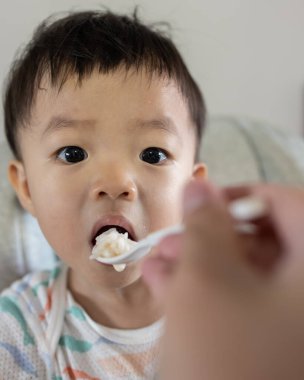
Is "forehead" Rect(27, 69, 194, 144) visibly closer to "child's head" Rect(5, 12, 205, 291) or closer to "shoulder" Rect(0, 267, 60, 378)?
"child's head" Rect(5, 12, 205, 291)

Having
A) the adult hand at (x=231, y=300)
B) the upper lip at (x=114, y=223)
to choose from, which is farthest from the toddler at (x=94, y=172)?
the adult hand at (x=231, y=300)

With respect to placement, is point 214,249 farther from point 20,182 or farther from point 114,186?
point 20,182

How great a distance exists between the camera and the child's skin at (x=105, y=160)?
77 centimetres

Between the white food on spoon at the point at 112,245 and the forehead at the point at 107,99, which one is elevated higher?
the forehead at the point at 107,99

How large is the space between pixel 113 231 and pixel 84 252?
79mm

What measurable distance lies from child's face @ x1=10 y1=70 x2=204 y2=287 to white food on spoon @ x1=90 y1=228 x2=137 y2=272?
0.08ft

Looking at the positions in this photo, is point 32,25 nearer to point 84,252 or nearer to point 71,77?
point 71,77

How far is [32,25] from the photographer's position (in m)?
1.22

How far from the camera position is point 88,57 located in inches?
32.5

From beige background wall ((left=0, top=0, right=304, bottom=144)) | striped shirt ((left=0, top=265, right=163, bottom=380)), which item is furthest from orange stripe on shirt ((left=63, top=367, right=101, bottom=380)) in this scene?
beige background wall ((left=0, top=0, right=304, bottom=144))

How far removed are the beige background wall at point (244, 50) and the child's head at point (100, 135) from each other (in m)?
0.48

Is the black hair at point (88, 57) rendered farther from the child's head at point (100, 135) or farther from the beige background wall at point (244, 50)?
the beige background wall at point (244, 50)

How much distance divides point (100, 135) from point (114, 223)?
0.44 ft

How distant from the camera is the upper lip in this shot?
Answer: 29.7 inches
